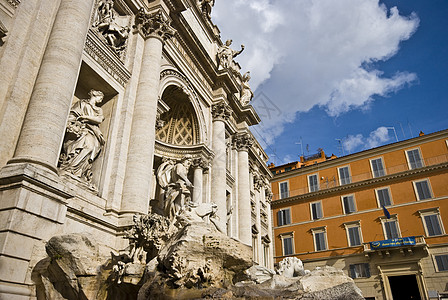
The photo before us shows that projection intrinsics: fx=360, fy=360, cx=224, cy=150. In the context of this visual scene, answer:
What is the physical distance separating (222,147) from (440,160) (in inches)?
652

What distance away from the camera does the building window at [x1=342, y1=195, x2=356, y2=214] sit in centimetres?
2647

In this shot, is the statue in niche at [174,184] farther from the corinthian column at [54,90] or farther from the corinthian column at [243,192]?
the corinthian column at [243,192]

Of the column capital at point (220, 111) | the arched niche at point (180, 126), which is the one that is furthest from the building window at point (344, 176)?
the arched niche at point (180, 126)

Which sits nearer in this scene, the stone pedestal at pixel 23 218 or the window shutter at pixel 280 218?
the stone pedestal at pixel 23 218

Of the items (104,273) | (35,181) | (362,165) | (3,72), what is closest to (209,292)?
(104,273)

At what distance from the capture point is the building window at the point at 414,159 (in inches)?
995

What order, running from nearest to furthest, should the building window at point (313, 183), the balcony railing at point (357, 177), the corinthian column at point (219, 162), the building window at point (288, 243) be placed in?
1. the corinthian column at point (219, 162)
2. the balcony railing at point (357, 177)
3. the building window at point (288, 243)
4. the building window at point (313, 183)

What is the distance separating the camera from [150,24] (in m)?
12.5

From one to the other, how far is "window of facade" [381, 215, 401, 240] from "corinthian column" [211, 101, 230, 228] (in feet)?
45.8

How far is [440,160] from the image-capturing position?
80.6 ft

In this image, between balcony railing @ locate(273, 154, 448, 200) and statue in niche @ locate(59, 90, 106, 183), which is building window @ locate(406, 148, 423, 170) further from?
statue in niche @ locate(59, 90, 106, 183)

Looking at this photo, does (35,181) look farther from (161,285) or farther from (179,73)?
(179,73)

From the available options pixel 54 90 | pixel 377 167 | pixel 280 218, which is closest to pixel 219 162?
pixel 54 90

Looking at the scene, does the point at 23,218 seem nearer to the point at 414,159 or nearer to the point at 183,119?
the point at 183,119
